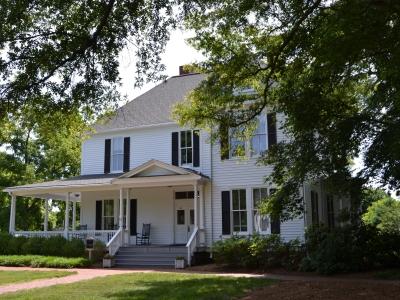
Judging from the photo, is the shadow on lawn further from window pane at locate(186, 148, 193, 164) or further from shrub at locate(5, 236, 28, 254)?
shrub at locate(5, 236, 28, 254)

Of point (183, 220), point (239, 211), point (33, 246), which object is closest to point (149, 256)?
point (183, 220)

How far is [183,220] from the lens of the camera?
974 inches

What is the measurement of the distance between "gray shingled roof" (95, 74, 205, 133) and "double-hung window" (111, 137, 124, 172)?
71 cm

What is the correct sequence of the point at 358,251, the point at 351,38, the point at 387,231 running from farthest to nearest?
the point at 387,231, the point at 358,251, the point at 351,38

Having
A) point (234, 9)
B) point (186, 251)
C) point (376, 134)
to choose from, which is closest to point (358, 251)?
point (376, 134)

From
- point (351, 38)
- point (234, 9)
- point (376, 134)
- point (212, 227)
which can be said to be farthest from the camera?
point (212, 227)

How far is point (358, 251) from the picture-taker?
16.8m

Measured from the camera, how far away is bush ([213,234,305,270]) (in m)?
18.6

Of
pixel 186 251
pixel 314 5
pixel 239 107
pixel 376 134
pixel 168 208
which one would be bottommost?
pixel 186 251

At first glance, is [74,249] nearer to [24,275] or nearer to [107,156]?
[107,156]

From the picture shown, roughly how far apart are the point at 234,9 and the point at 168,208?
13.7m

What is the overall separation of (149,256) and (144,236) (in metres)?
2.83

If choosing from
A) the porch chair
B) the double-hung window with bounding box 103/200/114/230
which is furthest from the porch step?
the double-hung window with bounding box 103/200/114/230

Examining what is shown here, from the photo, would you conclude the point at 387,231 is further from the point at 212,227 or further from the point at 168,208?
the point at 168,208
